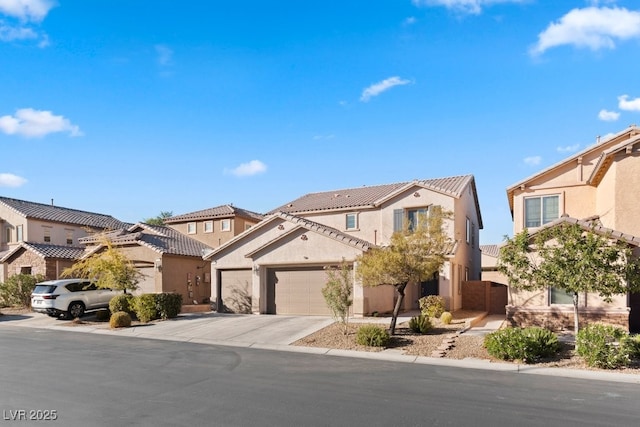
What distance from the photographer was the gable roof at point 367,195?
26719 mm

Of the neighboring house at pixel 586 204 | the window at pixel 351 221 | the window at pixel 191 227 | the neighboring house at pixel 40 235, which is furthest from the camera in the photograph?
the window at pixel 191 227

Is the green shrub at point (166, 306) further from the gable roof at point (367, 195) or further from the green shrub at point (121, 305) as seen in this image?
the gable roof at point (367, 195)

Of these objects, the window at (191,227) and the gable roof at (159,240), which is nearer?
the gable roof at (159,240)

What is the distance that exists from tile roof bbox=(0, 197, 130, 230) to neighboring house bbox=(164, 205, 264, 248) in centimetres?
770

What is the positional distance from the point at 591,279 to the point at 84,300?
23.1 metres

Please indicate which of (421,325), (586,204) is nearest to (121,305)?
(421,325)

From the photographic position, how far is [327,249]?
22.8 metres

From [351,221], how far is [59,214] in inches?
999

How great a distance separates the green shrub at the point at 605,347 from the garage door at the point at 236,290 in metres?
16.3

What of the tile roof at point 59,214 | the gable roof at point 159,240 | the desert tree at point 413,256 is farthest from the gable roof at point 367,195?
the tile roof at point 59,214

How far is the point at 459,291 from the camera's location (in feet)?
87.4

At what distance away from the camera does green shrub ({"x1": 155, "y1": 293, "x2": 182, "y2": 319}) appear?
2289cm

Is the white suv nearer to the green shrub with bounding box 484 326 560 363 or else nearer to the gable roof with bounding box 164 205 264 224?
the gable roof with bounding box 164 205 264 224

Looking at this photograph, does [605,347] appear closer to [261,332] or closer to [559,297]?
[559,297]
